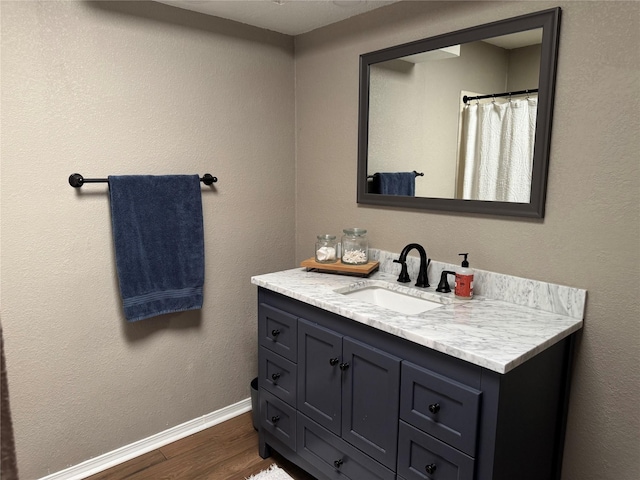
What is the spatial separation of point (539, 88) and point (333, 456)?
5.14 feet

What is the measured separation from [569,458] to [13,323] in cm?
216

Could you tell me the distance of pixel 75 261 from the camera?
195 centimetres

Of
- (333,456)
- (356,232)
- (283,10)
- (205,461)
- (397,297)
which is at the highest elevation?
(283,10)

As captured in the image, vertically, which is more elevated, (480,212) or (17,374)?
(480,212)

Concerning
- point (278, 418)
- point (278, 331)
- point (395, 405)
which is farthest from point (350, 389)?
point (278, 418)

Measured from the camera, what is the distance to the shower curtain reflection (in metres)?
1.67

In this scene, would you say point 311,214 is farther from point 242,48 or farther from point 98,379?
point 98,379

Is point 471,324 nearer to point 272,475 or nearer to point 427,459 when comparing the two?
point 427,459

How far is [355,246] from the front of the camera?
220cm

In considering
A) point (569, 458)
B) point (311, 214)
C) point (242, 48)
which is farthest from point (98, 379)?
point (569, 458)

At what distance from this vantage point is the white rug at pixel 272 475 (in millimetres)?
2049

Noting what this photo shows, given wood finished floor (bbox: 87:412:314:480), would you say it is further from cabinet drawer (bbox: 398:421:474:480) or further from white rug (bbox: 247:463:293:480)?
cabinet drawer (bbox: 398:421:474:480)

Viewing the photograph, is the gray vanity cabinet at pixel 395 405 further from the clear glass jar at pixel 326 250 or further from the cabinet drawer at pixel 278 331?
the clear glass jar at pixel 326 250

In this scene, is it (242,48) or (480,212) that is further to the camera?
(242,48)
